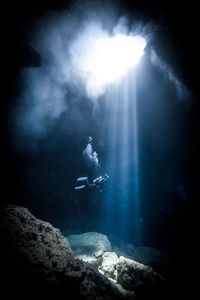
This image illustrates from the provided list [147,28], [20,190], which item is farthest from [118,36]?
[20,190]

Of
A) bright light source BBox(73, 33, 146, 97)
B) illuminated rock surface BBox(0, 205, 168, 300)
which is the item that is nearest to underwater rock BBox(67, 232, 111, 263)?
illuminated rock surface BBox(0, 205, 168, 300)

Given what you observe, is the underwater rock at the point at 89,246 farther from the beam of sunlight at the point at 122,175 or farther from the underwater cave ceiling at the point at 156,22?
the underwater cave ceiling at the point at 156,22

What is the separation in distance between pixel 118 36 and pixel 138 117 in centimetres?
526

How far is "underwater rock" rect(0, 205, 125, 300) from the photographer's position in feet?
6.36

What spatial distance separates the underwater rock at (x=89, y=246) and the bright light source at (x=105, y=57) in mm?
8498

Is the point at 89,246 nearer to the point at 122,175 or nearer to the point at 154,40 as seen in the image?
the point at 122,175

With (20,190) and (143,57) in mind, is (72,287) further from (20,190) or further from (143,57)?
(143,57)

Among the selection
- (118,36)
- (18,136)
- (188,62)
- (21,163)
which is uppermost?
(118,36)

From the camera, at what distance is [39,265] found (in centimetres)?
224

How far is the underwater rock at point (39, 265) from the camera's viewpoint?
6.36 feet

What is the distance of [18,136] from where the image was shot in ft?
26.5

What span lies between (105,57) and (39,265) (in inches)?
375

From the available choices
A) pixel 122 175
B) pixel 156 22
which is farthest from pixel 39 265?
pixel 122 175

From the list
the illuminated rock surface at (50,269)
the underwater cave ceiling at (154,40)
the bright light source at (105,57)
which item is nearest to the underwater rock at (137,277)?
the illuminated rock surface at (50,269)
